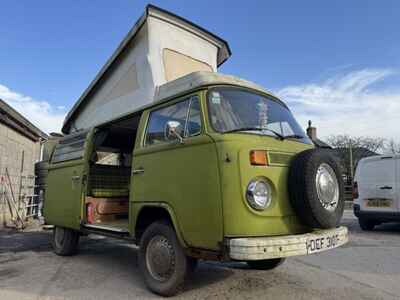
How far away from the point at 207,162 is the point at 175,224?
844mm

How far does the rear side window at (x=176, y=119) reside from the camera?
14.4 ft

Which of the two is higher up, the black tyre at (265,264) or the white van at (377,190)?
the white van at (377,190)

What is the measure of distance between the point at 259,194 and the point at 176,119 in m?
1.53

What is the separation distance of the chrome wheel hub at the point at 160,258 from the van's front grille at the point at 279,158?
1568 mm

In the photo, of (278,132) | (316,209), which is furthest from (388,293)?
(278,132)

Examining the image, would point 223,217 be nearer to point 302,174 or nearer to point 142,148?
point 302,174

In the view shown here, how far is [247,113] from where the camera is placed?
4.55m

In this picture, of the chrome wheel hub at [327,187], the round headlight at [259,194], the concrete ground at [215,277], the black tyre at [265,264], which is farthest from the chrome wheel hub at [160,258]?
the chrome wheel hub at [327,187]

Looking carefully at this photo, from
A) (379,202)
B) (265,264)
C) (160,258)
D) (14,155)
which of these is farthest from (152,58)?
(160,258)

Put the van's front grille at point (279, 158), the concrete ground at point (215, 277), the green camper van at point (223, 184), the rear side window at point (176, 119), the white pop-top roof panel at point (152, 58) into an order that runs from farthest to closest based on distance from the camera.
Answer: the white pop-top roof panel at point (152, 58)
the concrete ground at point (215, 277)
the rear side window at point (176, 119)
the van's front grille at point (279, 158)
the green camper van at point (223, 184)

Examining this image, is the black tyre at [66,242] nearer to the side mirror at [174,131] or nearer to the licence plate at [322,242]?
the side mirror at [174,131]

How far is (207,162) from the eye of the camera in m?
4.02

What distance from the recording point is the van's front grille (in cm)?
401

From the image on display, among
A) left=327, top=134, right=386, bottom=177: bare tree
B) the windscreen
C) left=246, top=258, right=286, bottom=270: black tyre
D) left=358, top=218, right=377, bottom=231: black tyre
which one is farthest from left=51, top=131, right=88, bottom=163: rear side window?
left=327, top=134, right=386, bottom=177: bare tree
